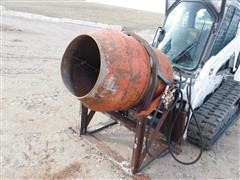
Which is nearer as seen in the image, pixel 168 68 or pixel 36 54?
pixel 168 68

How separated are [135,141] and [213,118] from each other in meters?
1.21

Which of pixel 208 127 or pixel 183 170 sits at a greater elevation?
pixel 208 127

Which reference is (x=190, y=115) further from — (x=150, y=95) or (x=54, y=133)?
(x=54, y=133)

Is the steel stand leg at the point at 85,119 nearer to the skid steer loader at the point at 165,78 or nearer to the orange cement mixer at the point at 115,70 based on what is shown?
the skid steer loader at the point at 165,78

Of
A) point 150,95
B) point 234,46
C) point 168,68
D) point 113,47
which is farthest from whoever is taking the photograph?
point 234,46

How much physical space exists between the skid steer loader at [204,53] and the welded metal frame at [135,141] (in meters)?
0.57

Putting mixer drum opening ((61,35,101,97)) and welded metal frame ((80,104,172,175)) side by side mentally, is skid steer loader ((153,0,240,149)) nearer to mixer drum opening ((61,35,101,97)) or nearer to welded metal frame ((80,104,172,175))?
welded metal frame ((80,104,172,175))

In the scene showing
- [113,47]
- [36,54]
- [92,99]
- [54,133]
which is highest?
[113,47]

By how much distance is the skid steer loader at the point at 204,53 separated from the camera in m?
3.79

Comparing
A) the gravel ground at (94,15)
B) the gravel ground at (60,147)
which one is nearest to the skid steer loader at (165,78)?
the gravel ground at (60,147)

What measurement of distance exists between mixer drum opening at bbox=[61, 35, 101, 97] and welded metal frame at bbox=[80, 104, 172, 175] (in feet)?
1.70

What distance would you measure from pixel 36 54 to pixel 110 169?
5.97 meters

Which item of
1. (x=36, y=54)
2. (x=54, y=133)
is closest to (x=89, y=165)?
(x=54, y=133)

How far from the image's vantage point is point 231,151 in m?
4.07
